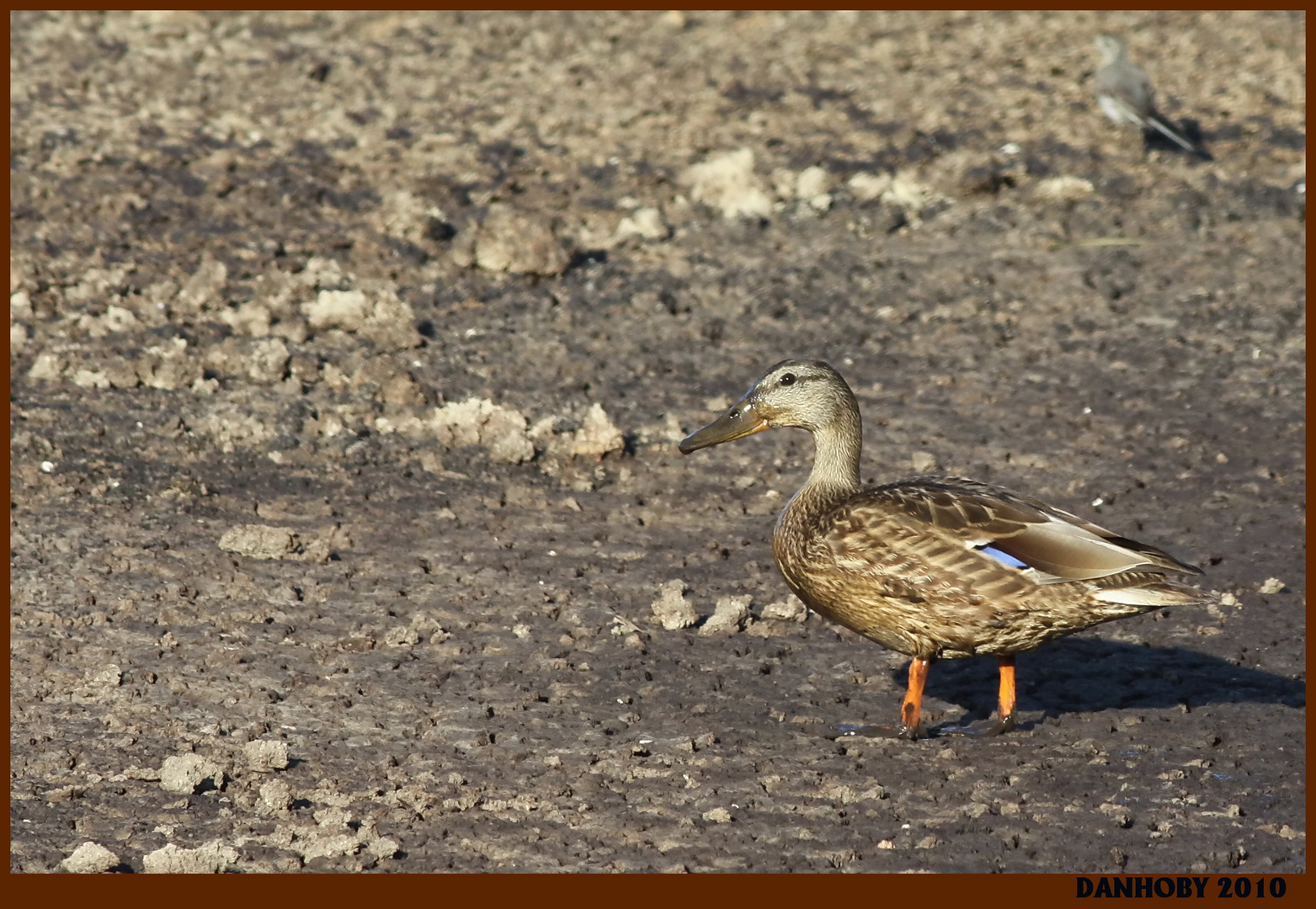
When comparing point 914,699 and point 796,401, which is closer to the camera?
point 914,699

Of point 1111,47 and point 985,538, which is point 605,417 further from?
point 1111,47

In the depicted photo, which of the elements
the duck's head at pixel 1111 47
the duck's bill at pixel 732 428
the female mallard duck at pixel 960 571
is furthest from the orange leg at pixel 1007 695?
the duck's head at pixel 1111 47

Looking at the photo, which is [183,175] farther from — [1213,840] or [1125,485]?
[1213,840]

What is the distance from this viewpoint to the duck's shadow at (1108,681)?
20.7 ft

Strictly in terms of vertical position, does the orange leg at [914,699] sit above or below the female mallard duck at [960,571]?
below

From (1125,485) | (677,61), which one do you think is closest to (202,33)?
(677,61)

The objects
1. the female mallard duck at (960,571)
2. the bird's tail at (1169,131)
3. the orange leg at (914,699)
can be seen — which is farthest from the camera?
the bird's tail at (1169,131)

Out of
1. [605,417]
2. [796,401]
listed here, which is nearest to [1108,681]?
[796,401]

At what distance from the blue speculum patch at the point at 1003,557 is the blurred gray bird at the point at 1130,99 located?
6734 mm

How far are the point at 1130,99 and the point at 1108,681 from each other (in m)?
6.39

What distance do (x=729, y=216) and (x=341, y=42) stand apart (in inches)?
165

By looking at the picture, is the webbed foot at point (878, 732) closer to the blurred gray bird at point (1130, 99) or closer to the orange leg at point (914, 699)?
the orange leg at point (914, 699)

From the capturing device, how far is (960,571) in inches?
227

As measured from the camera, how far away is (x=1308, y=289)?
1006cm
